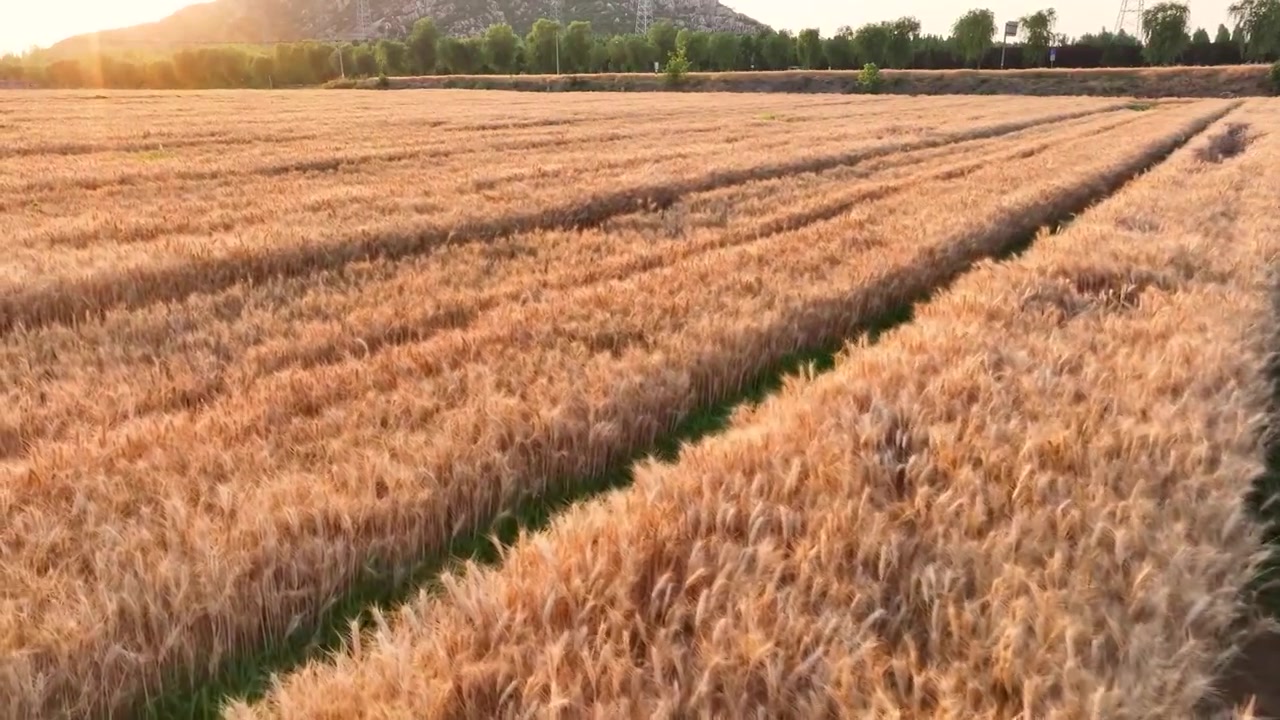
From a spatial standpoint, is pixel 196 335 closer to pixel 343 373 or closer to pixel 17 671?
pixel 343 373

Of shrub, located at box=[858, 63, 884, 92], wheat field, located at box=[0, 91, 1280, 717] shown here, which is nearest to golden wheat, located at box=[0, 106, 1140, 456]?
wheat field, located at box=[0, 91, 1280, 717]

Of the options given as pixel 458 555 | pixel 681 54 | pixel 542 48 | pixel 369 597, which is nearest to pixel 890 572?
pixel 458 555

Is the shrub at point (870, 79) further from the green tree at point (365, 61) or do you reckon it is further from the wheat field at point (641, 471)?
the green tree at point (365, 61)

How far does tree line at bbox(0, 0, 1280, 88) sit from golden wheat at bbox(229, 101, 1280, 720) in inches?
3987

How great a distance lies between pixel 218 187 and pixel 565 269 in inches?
323

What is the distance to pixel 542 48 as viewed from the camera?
4956 inches

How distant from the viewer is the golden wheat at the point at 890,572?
6.57ft

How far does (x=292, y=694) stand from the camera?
204 cm

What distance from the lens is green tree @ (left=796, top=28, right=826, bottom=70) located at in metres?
116

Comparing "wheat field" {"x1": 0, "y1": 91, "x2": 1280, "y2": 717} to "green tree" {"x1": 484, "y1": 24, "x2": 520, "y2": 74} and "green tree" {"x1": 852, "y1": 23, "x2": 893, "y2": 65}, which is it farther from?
"green tree" {"x1": 484, "y1": 24, "x2": 520, "y2": 74}

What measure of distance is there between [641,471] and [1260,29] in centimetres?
12517

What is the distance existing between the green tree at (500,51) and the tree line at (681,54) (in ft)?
0.52

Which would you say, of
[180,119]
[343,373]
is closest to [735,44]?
[180,119]

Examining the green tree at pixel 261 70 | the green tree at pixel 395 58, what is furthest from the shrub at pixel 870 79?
the green tree at pixel 261 70
